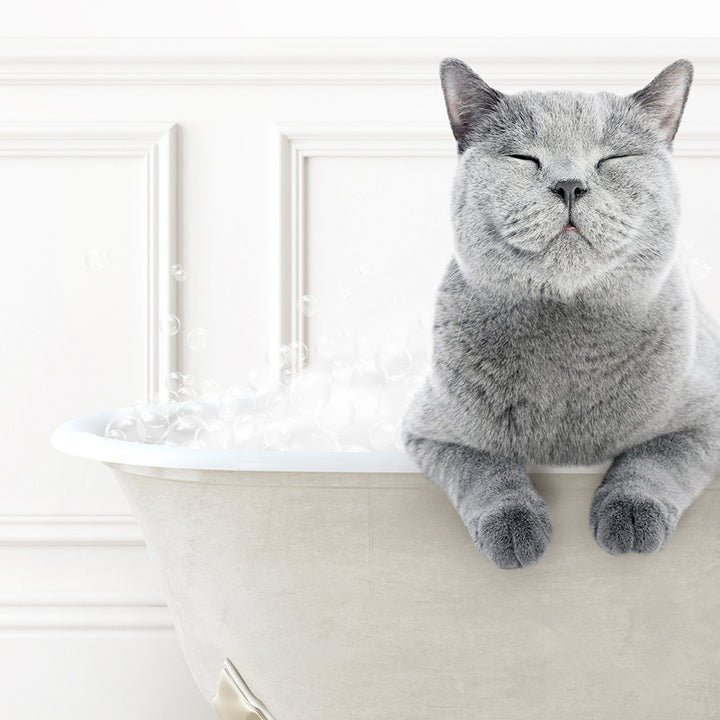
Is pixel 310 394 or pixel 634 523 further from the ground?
pixel 634 523

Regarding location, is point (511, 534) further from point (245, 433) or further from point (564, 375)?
point (245, 433)

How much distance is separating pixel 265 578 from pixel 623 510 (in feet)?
1.40

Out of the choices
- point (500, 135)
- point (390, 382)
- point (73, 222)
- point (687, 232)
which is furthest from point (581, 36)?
point (73, 222)

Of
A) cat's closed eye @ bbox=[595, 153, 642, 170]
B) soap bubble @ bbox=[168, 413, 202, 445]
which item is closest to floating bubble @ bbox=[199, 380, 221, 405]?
soap bubble @ bbox=[168, 413, 202, 445]

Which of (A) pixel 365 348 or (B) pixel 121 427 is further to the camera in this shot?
(A) pixel 365 348

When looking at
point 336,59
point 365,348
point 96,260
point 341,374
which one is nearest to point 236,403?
point 341,374

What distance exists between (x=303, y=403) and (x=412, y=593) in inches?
18.4

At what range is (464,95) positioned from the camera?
2.76 feet

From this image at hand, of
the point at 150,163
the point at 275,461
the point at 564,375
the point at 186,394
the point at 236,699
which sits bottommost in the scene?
the point at 236,699

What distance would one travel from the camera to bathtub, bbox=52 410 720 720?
895 mm

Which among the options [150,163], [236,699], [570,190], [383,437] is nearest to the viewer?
[570,190]

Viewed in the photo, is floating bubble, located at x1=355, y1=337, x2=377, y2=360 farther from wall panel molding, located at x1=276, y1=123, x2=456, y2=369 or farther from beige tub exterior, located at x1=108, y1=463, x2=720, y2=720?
beige tub exterior, located at x1=108, y1=463, x2=720, y2=720

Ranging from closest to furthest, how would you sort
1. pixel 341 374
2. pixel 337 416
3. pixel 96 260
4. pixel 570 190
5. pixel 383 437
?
pixel 570 190 → pixel 383 437 → pixel 337 416 → pixel 341 374 → pixel 96 260

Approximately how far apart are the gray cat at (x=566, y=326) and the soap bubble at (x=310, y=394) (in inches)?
17.7
